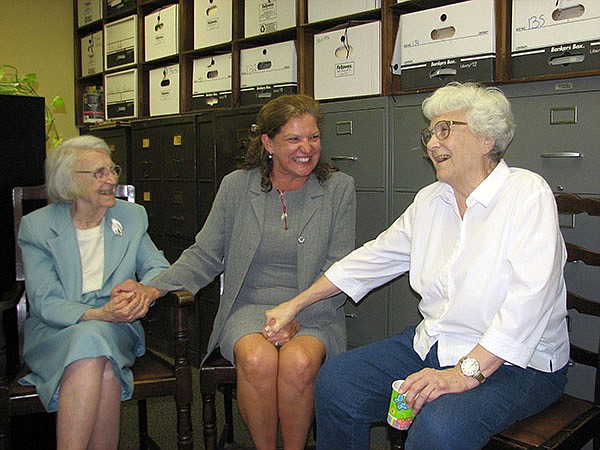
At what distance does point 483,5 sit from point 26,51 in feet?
12.0

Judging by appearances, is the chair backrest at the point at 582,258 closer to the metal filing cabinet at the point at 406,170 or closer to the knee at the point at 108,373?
the metal filing cabinet at the point at 406,170

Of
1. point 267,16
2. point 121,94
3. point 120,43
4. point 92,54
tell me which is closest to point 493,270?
point 267,16

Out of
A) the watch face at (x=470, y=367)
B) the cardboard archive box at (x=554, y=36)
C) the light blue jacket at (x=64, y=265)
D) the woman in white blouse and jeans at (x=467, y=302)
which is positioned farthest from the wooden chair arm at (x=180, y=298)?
the cardboard archive box at (x=554, y=36)

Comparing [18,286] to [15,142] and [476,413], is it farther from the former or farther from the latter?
[476,413]

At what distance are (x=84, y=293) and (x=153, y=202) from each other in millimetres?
1795

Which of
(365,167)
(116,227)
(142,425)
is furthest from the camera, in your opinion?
(365,167)

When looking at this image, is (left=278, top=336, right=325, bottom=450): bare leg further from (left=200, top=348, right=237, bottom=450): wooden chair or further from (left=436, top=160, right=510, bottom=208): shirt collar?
(left=436, top=160, right=510, bottom=208): shirt collar

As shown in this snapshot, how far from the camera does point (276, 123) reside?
2123mm

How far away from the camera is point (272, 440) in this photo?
1853mm

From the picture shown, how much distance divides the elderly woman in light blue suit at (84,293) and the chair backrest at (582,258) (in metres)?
1.27

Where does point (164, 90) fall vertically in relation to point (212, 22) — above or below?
below

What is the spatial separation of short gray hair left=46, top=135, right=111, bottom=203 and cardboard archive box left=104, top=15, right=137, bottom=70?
6.82 ft

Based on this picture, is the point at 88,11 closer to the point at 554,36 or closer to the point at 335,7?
the point at 335,7

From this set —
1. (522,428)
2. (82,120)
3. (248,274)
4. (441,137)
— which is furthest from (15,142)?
(82,120)
